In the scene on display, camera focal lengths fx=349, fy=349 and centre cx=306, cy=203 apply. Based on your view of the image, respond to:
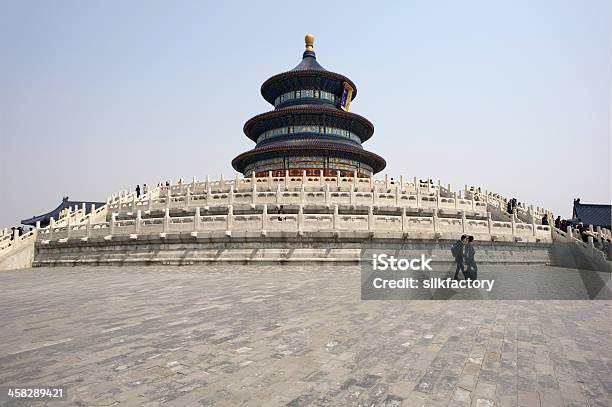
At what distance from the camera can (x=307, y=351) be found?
482 centimetres

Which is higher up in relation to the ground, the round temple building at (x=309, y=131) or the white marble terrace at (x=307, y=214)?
the round temple building at (x=309, y=131)

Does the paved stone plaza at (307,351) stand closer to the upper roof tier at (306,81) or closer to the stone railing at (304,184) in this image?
the stone railing at (304,184)

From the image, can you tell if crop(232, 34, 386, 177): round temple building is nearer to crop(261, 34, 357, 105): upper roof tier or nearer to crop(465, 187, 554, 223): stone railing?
crop(261, 34, 357, 105): upper roof tier

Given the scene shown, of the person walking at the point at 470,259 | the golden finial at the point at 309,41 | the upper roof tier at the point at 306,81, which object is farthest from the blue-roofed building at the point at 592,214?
the golden finial at the point at 309,41

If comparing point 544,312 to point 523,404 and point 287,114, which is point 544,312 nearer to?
point 523,404

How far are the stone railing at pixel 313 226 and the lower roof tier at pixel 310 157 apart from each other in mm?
19263

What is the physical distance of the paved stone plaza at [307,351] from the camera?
3572 millimetres

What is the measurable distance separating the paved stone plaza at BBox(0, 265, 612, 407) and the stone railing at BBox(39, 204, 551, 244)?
30.1 ft

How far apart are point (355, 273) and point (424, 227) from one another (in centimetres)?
634

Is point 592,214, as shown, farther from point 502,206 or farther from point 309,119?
point 309,119

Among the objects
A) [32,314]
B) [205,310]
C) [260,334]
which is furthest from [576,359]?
[32,314]

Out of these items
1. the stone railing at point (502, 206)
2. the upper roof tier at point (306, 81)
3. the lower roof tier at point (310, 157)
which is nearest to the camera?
the stone railing at point (502, 206)

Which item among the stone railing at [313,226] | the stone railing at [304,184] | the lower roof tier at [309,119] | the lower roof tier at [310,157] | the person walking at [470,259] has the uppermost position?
the lower roof tier at [309,119]

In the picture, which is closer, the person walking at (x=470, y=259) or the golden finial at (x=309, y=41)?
the person walking at (x=470, y=259)
